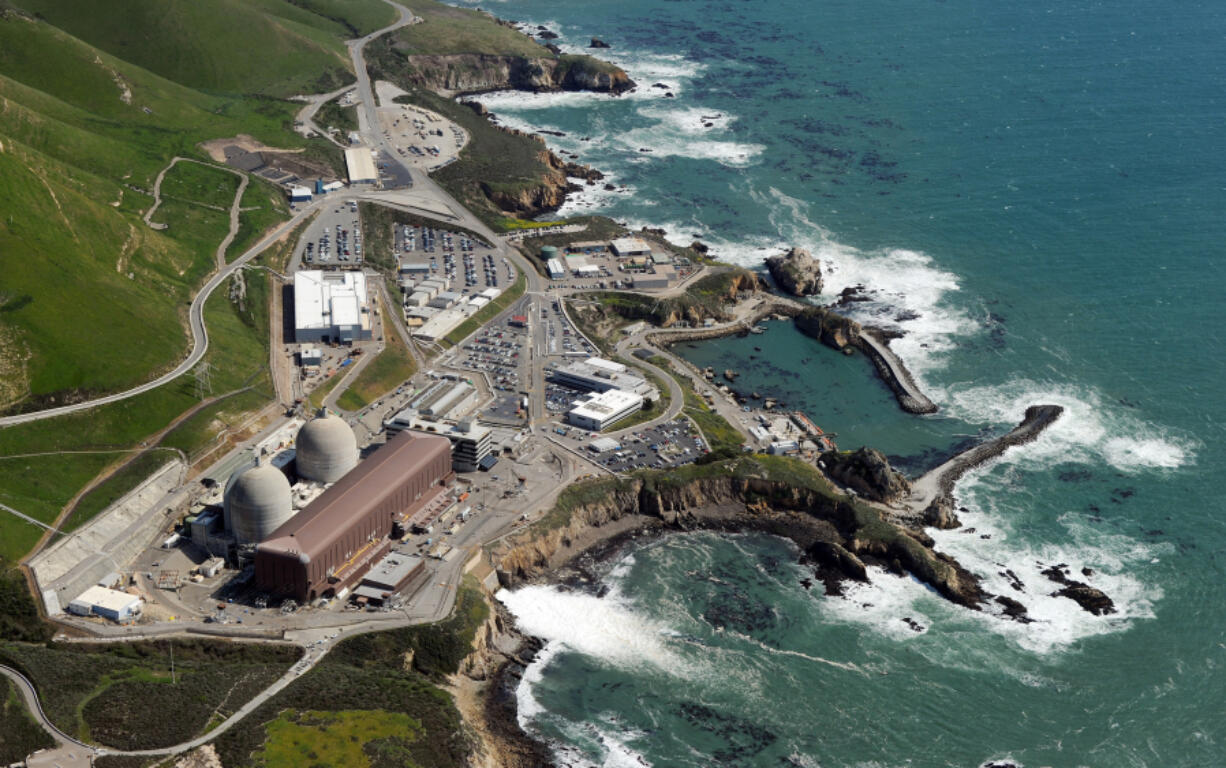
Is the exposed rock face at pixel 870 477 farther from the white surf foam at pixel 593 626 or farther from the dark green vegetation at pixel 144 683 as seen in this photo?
the dark green vegetation at pixel 144 683

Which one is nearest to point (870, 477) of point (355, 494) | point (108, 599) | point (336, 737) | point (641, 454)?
point (641, 454)

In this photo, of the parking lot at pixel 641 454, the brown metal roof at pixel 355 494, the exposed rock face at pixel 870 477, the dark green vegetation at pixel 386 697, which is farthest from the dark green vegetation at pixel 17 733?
the exposed rock face at pixel 870 477

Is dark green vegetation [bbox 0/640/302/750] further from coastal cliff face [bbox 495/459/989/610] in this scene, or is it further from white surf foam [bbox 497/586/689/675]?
coastal cliff face [bbox 495/459/989/610]

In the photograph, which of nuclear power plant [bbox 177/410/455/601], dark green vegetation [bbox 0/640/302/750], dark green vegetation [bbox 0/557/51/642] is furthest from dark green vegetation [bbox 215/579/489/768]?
dark green vegetation [bbox 0/557/51/642]

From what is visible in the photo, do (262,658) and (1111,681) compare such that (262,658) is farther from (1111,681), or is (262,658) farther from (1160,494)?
(1160,494)

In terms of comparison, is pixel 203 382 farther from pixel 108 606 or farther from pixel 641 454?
pixel 641 454

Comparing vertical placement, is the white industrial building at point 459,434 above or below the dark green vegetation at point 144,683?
above
